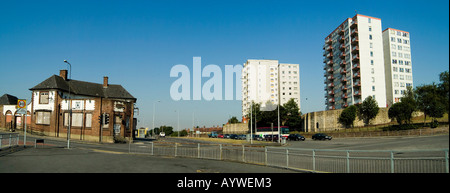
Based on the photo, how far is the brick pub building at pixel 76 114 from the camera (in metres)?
46.9

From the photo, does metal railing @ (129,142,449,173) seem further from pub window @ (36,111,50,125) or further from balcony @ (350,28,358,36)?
balcony @ (350,28,358,36)

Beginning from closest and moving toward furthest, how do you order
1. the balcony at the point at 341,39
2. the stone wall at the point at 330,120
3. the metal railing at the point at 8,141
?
1. the metal railing at the point at 8,141
2. the stone wall at the point at 330,120
3. the balcony at the point at 341,39

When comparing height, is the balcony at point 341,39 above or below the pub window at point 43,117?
above

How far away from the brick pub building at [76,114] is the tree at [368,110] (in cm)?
5250

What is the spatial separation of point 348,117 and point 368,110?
4.83 meters

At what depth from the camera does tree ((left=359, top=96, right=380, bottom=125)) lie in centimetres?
6850

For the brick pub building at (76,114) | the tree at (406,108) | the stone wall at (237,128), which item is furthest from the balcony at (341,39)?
the brick pub building at (76,114)

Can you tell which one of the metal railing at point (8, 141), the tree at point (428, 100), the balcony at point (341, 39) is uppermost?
the balcony at point (341, 39)

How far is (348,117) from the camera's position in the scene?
6919cm

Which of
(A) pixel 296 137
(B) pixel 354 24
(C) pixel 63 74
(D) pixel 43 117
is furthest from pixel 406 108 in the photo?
(C) pixel 63 74

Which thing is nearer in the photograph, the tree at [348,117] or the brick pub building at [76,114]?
the brick pub building at [76,114]

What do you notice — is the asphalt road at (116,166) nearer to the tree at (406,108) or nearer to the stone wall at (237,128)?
the tree at (406,108)

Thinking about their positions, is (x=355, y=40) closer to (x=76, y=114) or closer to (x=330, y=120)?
(x=330, y=120)

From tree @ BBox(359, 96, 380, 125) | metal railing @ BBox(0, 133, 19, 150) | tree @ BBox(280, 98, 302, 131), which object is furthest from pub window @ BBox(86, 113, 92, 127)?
tree @ BBox(359, 96, 380, 125)
